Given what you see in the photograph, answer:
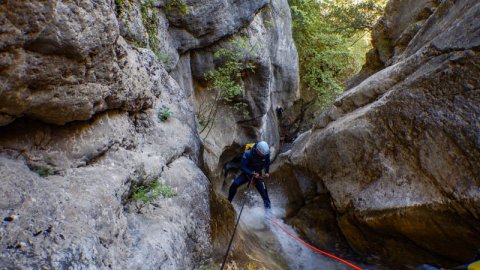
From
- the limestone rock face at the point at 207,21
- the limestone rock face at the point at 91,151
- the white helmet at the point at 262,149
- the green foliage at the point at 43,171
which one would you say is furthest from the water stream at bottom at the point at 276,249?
the limestone rock face at the point at 207,21

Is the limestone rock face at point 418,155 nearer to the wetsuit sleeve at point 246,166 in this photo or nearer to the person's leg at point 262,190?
the wetsuit sleeve at point 246,166

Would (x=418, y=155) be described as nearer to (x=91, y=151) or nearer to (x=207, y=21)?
(x=91, y=151)

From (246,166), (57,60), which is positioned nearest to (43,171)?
(57,60)

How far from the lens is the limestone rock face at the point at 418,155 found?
14.0ft

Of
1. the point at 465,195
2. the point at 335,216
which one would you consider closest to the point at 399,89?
the point at 465,195

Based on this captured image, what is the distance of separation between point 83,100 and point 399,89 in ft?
16.7

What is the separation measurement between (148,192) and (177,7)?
6.06 meters

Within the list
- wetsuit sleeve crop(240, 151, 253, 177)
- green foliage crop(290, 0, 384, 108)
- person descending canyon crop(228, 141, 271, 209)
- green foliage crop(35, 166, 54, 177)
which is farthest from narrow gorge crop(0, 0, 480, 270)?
green foliage crop(290, 0, 384, 108)

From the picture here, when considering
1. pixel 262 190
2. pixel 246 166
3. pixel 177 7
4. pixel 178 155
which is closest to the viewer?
pixel 178 155

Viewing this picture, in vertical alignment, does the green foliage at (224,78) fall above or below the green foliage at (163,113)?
above

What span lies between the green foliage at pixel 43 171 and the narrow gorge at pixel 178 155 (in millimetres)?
12

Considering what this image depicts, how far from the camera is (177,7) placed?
8070mm

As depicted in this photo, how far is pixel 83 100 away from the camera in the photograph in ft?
10.6

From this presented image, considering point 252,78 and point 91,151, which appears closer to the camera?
point 91,151
